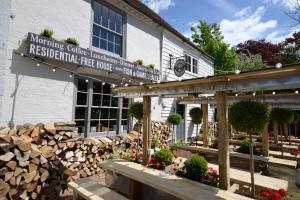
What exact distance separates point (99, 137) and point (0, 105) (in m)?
3.40

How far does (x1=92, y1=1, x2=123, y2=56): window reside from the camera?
8055 millimetres

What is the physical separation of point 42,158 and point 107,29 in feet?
17.5

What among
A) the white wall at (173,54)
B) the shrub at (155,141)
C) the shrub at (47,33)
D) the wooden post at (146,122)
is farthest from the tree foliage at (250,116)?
the white wall at (173,54)

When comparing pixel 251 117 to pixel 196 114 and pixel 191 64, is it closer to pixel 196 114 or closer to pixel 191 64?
pixel 196 114

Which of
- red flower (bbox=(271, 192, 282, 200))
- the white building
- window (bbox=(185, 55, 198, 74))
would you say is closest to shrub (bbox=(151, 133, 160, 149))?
the white building

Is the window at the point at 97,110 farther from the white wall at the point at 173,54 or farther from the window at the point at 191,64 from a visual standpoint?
the window at the point at 191,64

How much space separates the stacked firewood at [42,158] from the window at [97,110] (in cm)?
69

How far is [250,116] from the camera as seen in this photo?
14.9ft

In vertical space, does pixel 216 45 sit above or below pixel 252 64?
above

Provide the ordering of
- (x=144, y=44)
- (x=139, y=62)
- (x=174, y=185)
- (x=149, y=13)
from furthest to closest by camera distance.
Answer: (x=149, y=13), (x=144, y=44), (x=139, y=62), (x=174, y=185)

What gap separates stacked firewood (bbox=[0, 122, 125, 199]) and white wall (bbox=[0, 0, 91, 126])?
471 millimetres

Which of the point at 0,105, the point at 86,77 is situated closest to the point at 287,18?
the point at 86,77

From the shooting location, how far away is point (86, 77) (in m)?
7.27

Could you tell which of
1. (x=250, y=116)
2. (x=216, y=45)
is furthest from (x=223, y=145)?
(x=216, y=45)
